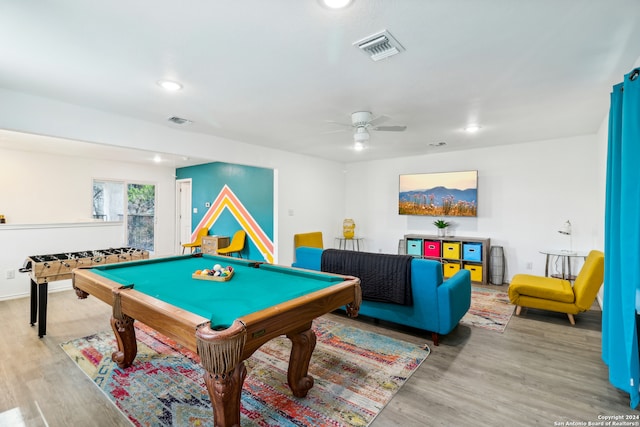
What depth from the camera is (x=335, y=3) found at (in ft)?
5.29

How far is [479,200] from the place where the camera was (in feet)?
18.3

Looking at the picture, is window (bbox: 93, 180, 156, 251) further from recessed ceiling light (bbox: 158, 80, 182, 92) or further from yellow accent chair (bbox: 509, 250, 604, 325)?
yellow accent chair (bbox: 509, 250, 604, 325)

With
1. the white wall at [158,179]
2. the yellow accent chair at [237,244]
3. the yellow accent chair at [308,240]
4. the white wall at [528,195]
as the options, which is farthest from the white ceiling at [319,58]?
the yellow accent chair at [237,244]

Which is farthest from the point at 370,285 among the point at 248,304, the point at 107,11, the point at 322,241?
the point at 322,241

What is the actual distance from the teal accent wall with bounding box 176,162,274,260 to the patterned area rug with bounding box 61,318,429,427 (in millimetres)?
3244

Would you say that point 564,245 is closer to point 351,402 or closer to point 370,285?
point 370,285

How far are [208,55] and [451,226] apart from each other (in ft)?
17.1

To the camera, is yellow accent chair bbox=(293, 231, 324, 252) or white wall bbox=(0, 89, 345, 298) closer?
white wall bbox=(0, 89, 345, 298)

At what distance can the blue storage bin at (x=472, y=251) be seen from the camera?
5219 millimetres

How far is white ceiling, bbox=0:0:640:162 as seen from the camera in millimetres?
1705

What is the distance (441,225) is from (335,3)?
15.9ft

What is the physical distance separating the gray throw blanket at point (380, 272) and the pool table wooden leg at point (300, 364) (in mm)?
1126

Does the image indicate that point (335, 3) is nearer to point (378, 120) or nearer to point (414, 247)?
point (378, 120)

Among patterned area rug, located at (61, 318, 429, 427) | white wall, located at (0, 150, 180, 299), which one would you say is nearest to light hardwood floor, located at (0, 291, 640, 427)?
patterned area rug, located at (61, 318, 429, 427)
